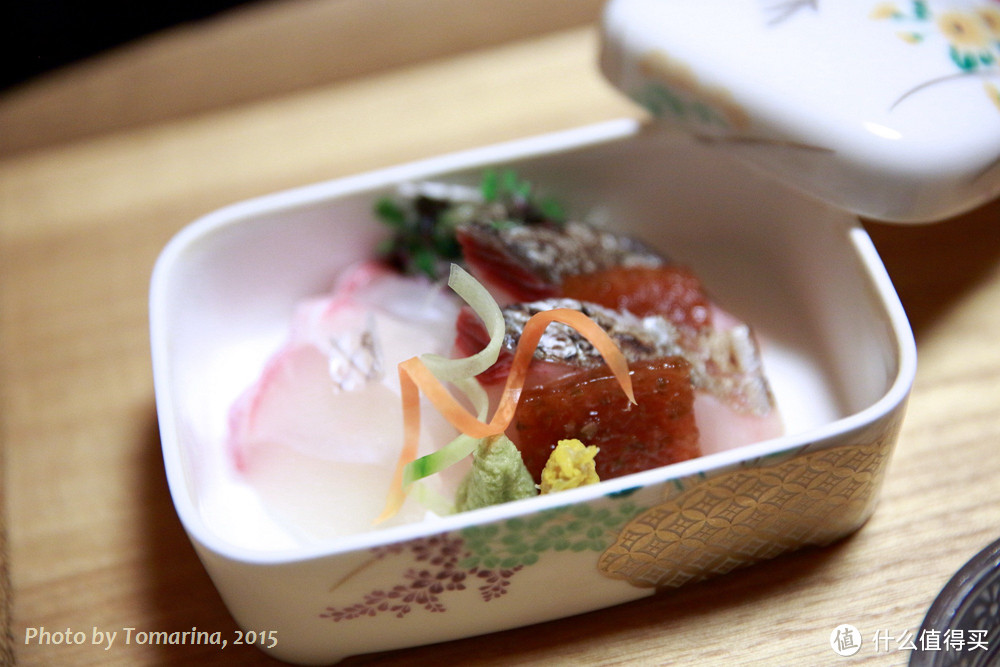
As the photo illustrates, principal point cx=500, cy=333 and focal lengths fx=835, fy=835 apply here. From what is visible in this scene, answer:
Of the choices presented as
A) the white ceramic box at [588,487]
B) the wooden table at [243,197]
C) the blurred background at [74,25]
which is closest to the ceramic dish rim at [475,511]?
the white ceramic box at [588,487]

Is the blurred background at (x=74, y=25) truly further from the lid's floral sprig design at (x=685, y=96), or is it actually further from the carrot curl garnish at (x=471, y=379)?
the carrot curl garnish at (x=471, y=379)

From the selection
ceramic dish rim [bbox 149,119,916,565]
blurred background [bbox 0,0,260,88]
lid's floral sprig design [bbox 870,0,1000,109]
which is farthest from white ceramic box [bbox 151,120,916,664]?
blurred background [bbox 0,0,260,88]

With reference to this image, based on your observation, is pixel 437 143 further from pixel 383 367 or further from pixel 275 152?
pixel 383 367

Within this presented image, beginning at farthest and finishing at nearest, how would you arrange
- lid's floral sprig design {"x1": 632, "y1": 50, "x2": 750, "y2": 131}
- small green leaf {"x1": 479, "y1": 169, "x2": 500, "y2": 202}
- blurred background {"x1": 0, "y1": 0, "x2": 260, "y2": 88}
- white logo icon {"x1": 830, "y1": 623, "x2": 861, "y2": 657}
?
1. blurred background {"x1": 0, "y1": 0, "x2": 260, "y2": 88}
2. small green leaf {"x1": 479, "y1": 169, "x2": 500, "y2": 202}
3. lid's floral sprig design {"x1": 632, "y1": 50, "x2": 750, "y2": 131}
4. white logo icon {"x1": 830, "y1": 623, "x2": 861, "y2": 657}

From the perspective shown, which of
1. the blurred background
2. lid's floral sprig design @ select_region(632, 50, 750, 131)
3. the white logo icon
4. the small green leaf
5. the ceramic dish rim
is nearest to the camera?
the ceramic dish rim

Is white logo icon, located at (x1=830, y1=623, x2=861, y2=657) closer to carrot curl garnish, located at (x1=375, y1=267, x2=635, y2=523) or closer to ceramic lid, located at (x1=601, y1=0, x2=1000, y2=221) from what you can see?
carrot curl garnish, located at (x1=375, y1=267, x2=635, y2=523)

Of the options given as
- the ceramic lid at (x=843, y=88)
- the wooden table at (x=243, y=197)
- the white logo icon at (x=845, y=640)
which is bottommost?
the white logo icon at (x=845, y=640)

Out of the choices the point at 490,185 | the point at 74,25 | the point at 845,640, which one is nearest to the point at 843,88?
the point at 490,185
